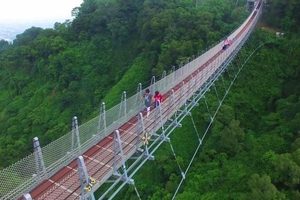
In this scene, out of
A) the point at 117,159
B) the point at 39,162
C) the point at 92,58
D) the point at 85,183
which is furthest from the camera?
the point at 92,58

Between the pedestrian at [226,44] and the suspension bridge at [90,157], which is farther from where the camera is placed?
the pedestrian at [226,44]

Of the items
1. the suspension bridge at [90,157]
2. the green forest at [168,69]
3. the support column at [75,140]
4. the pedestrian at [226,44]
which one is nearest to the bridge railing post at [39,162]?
the suspension bridge at [90,157]

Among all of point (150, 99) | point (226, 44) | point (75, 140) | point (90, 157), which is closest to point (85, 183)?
point (75, 140)

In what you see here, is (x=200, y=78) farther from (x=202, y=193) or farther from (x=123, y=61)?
(x=123, y=61)

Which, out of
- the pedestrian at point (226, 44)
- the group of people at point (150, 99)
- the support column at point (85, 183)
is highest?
the support column at point (85, 183)

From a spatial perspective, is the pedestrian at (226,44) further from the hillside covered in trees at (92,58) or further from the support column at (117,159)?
the support column at (117,159)

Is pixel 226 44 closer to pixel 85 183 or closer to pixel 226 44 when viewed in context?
pixel 226 44

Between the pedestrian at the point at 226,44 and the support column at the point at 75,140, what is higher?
the support column at the point at 75,140
